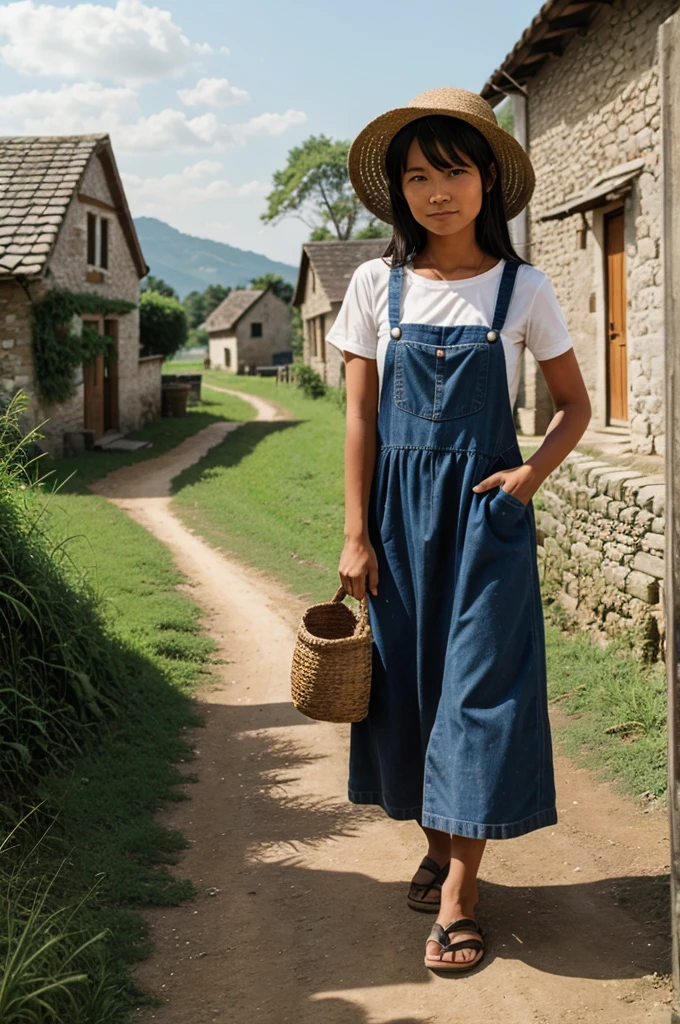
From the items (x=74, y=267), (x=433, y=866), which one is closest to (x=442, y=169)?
(x=433, y=866)

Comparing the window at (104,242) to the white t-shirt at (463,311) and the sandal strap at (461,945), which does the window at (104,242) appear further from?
the sandal strap at (461,945)

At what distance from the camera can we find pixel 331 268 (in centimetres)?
3030

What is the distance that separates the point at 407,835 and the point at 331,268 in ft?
91.7

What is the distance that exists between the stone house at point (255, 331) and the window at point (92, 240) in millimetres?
27745

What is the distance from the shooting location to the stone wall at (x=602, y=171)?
902 cm

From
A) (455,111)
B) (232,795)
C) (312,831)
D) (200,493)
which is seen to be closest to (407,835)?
(312,831)

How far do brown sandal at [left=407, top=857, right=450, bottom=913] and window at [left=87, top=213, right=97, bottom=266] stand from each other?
16.6m

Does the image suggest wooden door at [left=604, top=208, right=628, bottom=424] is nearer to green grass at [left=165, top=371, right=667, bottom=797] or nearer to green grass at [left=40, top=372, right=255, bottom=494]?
green grass at [left=165, top=371, right=667, bottom=797]

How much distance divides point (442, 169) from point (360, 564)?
3.55 ft

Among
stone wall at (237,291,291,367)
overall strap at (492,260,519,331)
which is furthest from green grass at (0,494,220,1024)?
stone wall at (237,291,291,367)

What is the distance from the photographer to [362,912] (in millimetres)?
3023

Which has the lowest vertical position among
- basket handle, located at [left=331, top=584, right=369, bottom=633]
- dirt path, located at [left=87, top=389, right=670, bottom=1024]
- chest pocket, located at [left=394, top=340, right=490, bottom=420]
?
dirt path, located at [left=87, top=389, right=670, bottom=1024]

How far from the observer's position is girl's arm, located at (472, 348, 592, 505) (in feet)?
8.66

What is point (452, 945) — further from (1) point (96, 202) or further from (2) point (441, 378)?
(1) point (96, 202)
